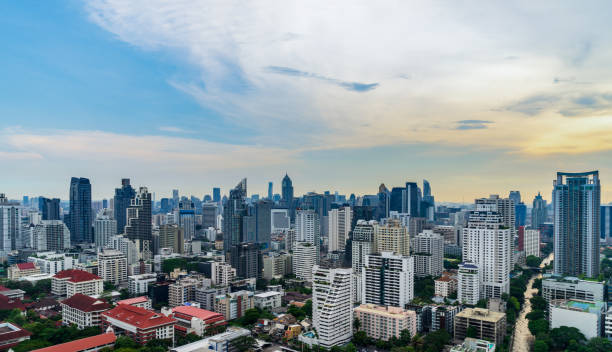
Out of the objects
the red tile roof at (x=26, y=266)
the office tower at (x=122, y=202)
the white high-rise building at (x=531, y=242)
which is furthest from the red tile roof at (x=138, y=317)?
the office tower at (x=122, y=202)

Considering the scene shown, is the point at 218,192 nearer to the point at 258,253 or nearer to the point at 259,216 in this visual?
the point at 259,216

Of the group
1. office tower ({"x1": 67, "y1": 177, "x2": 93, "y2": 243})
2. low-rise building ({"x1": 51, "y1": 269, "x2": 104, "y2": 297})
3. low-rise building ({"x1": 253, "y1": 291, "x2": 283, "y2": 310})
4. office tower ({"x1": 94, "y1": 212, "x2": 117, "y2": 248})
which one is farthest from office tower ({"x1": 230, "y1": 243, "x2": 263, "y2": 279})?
office tower ({"x1": 67, "y1": 177, "x2": 93, "y2": 243})

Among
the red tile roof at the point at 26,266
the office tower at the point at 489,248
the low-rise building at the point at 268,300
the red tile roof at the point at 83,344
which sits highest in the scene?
the office tower at the point at 489,248

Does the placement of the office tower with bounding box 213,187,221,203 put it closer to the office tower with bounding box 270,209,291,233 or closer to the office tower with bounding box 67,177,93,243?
the office tower with bounding box 270,209,291,233

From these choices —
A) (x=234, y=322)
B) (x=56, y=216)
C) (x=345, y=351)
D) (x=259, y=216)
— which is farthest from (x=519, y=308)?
(x=56, y=216)

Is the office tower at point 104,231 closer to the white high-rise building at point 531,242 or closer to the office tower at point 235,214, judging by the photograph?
the office tower at point 235,214

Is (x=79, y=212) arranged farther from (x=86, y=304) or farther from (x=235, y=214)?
(x=86, y=304)
